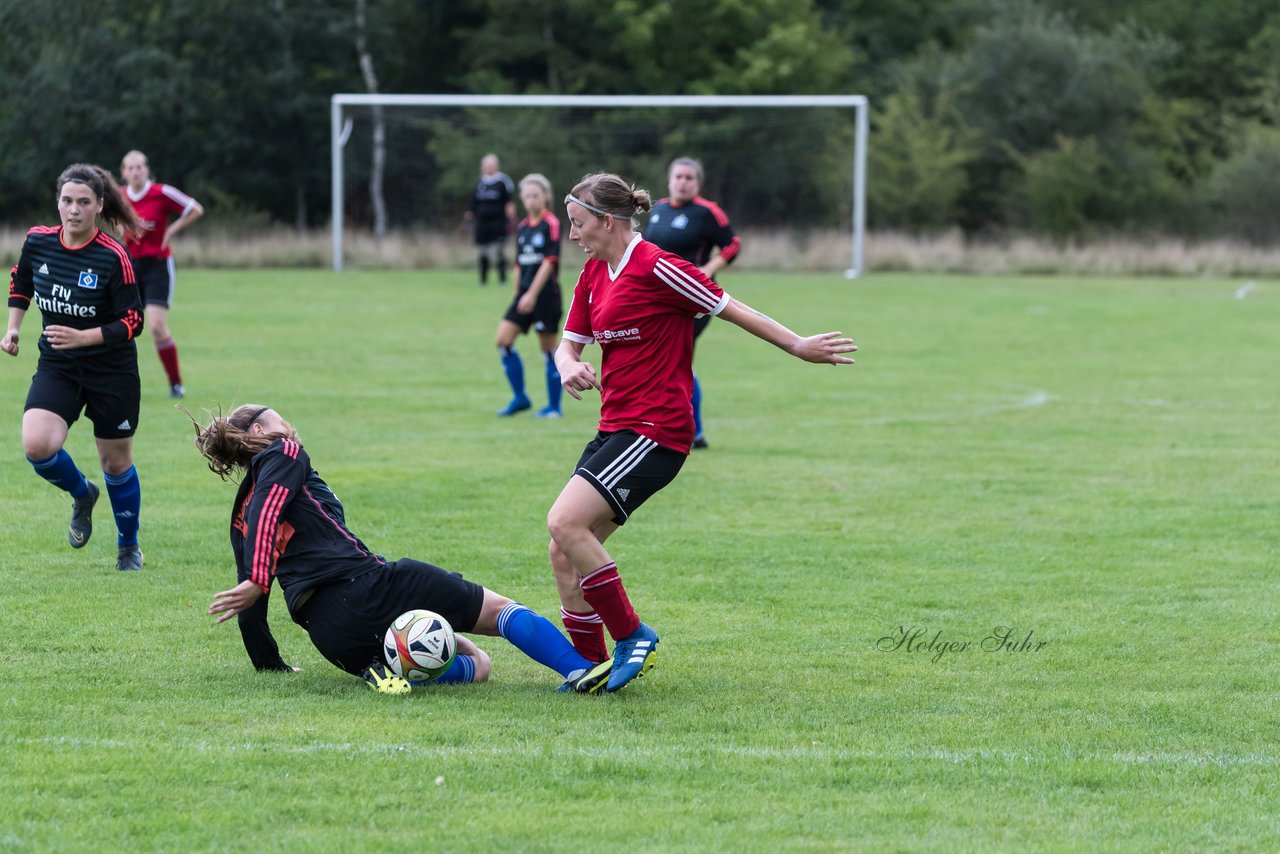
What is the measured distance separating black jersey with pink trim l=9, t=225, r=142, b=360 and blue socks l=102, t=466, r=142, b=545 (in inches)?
24.2

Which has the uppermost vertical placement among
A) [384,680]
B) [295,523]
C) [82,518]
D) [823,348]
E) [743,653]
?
[823,348]

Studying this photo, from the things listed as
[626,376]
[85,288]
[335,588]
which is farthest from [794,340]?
[85,288]

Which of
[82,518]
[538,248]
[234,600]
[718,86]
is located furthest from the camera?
[718,86]

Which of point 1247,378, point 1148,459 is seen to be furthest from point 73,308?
point 1247,378

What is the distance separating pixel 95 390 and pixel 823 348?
12.3 feet

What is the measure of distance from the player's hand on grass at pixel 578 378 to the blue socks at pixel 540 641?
835mm

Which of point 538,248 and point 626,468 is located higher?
point 538,248

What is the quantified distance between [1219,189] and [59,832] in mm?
41768

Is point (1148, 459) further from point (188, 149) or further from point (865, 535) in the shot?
point (188, 149)

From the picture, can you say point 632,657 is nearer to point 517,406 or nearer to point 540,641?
point 540,641

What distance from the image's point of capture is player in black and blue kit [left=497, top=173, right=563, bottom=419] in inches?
511

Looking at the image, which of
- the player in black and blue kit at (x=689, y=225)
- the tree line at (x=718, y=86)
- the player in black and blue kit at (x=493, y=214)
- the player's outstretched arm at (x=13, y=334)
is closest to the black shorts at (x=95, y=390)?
the player's outstretched arm at (x=13, y=334)

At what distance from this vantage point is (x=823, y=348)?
5.44 metres

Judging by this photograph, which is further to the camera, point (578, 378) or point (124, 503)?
point (124, 503)
